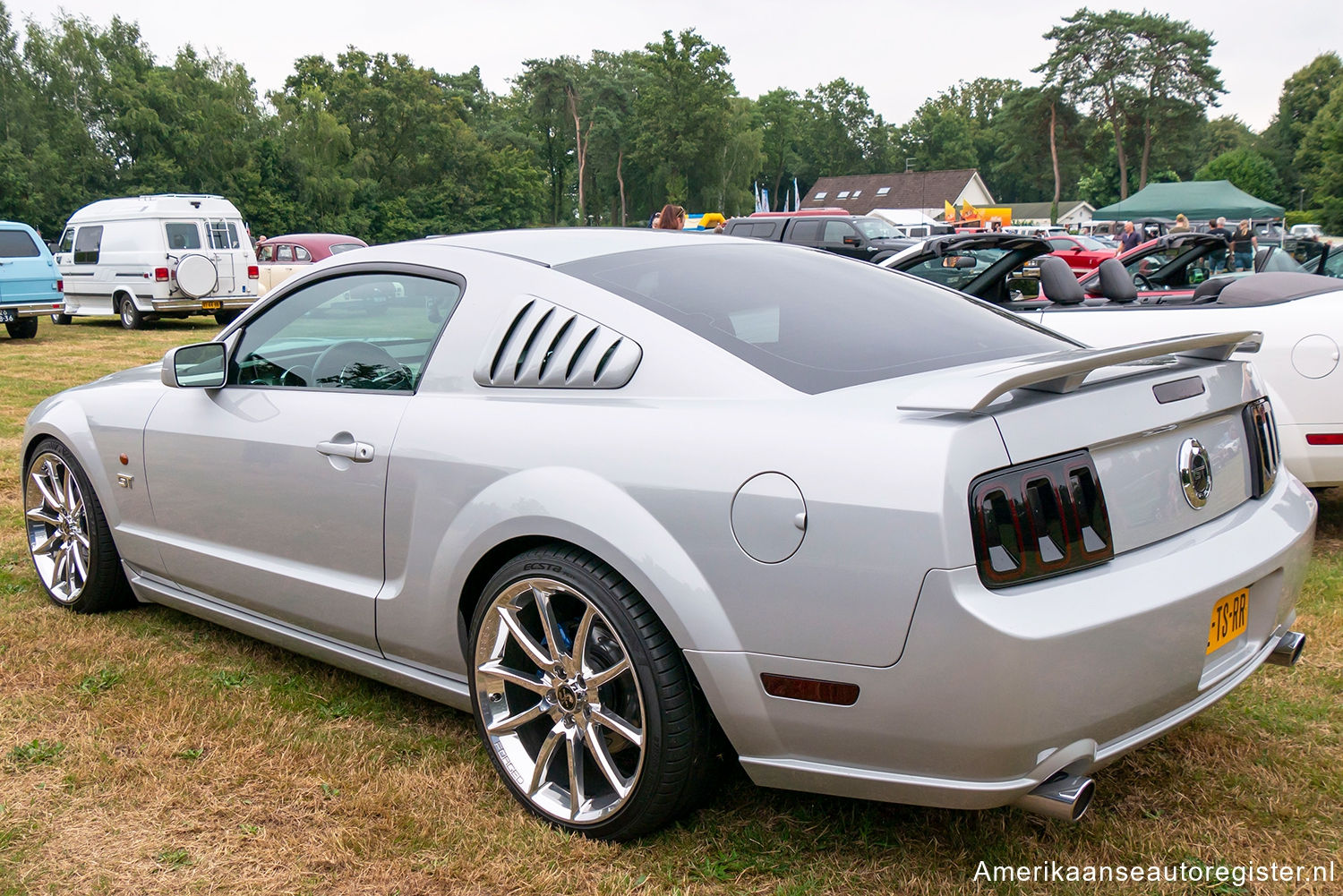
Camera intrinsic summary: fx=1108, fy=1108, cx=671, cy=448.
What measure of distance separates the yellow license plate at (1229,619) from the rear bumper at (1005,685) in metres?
0.03

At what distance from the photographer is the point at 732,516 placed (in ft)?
7.22

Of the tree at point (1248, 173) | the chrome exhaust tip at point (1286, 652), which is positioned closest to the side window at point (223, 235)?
the chrome exhaust tip at point (1286, 652)

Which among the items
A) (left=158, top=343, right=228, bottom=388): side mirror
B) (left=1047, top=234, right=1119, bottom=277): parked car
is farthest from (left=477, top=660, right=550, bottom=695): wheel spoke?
A: (left=1047, top=234, right=1119, bottom=277): parked car

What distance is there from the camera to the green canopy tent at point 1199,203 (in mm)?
44188

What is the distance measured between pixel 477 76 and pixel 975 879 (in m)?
105

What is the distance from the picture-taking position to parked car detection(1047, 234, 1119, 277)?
26.5 meters

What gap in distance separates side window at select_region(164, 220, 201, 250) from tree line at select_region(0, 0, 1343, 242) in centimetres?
2655

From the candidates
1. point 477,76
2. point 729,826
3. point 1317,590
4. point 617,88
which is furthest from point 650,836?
point 477,76

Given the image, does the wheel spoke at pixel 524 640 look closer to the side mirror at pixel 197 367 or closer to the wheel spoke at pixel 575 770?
the wheel spoke at pixel 575 770

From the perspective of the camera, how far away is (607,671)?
2465mm

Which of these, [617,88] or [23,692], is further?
[617,88]

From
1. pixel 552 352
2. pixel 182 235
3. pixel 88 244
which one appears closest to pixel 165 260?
pixel 182 235

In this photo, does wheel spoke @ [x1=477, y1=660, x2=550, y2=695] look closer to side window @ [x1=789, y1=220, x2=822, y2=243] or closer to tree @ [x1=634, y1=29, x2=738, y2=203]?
side window @ [x1=789, y1=220, x2=822, y2=243]

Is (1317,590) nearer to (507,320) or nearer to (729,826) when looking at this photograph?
(729,826)
